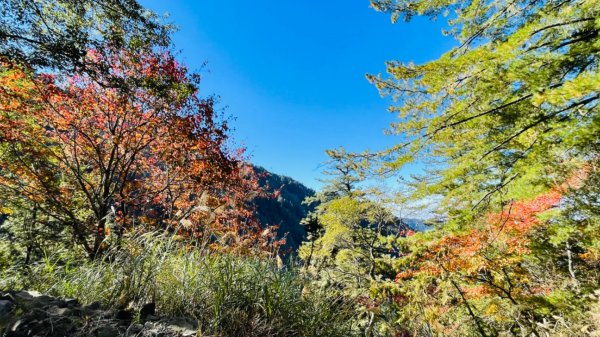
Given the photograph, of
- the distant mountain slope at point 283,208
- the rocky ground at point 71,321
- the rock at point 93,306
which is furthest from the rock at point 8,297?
the distant mountain slope at point 283,208

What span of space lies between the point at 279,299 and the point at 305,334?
1.27 ft

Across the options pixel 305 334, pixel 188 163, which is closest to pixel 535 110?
pixel 305 334

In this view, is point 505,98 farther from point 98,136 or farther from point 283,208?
point 283,208

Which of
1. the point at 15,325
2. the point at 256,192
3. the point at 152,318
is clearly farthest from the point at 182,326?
the point at 256,192

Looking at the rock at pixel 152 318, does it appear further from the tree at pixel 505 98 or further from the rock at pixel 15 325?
the tree at pixel 505 98

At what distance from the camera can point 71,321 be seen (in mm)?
1925

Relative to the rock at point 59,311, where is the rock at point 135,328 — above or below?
below

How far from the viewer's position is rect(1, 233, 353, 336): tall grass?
2.38m

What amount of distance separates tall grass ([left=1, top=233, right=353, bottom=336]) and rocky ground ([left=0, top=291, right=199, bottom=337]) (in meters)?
0.17

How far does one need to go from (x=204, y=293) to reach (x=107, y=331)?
2.58 ft

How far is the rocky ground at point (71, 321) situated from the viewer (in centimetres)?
181

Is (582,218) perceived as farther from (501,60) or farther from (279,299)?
(279,299)

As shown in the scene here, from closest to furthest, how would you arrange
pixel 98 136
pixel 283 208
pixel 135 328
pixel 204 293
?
pixel 135 328, pixel 204 293, pixel 98 136, pixel 283 208

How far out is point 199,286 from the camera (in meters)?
2.55
